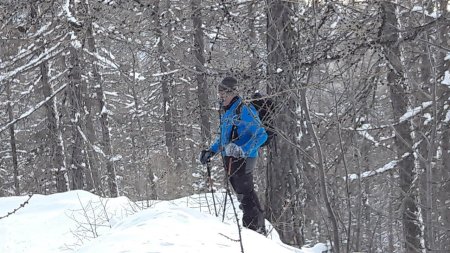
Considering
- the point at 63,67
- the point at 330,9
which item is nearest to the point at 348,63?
the point at 330,9

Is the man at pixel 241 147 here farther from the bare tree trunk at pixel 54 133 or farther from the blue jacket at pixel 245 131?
the bare tree trunk at pixel 54 133

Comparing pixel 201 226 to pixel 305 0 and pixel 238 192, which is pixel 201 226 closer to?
pixel 238 192

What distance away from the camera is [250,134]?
201 inches

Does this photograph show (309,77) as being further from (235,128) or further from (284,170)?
(284,170)

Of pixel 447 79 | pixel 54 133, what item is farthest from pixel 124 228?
pixel 54 133

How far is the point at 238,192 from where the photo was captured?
17.4 ft

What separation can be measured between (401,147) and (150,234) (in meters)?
6.65

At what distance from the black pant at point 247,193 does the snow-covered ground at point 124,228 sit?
188 millimetres

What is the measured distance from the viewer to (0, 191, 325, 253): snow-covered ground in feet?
9.95

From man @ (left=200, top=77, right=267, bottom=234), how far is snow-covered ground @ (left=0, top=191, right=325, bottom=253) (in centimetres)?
22

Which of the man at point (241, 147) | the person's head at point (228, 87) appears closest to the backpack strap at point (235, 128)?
the man at point (241, 147)

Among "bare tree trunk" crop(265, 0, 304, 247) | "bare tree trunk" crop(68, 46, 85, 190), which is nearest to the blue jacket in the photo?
"bare tree trunk" crop(265, 0, 304, 247)

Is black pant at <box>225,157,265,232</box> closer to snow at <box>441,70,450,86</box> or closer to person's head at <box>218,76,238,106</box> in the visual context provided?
person's head at <box>218,76,238,106</box>

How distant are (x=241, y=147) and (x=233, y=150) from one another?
9cm
